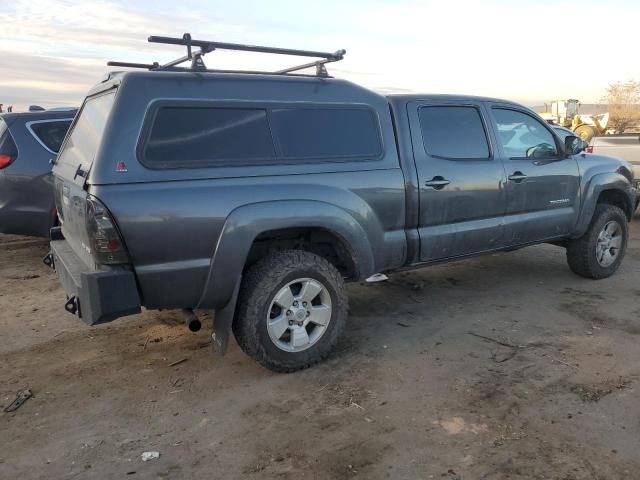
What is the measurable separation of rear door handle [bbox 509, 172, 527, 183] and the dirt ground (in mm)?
1180

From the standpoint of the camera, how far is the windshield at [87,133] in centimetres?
341

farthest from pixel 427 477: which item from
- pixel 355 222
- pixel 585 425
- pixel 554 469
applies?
pixel 355 222

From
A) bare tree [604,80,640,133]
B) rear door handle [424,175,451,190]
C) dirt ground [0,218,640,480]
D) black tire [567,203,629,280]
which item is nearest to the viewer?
dirt ground [0,218,640,480]

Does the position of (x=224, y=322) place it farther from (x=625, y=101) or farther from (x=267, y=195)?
(x=625, y=101)

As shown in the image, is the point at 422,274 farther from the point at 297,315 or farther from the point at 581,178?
the point at 297,315

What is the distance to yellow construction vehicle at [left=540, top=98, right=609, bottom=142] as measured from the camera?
72.3ft

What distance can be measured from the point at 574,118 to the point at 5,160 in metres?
22.6

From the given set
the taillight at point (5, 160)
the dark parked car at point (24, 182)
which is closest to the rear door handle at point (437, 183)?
the dark parked car at point (24, 182)

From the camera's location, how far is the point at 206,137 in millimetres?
3492

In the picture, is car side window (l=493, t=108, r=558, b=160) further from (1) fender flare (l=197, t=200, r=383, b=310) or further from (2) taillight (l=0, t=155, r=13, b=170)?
(2) taillight (l=0, t=155, r=13, b=170)

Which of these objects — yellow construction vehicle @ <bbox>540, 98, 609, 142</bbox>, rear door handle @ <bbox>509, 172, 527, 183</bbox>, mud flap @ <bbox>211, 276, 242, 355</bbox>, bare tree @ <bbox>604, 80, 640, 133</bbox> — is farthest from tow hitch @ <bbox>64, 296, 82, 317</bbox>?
bare tree @ <bbox>604, 80, 640, 133</bbox>

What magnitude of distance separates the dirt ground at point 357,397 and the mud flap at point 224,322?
0.32 meters

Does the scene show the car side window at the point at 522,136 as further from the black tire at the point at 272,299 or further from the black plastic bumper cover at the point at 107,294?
the black plastic bumper cover at the point at 107,294

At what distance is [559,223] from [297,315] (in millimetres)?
3087
